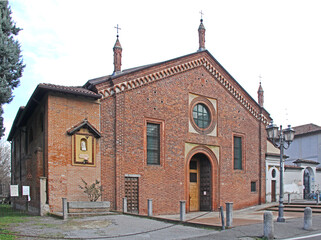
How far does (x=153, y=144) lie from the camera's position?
20625mm

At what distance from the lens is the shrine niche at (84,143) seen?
17.4 metres

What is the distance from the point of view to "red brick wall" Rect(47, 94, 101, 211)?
653 inches

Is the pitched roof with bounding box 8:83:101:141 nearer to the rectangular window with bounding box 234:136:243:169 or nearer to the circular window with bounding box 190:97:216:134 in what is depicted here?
the circular window with bounding box 190:97:216:134

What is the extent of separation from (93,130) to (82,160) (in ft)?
5.05

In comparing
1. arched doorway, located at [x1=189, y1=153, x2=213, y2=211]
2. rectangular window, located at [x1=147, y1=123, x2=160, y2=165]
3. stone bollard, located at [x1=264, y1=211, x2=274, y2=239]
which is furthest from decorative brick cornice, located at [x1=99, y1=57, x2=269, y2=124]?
stone bollard, located at [x1=264, y1=211, x2=274, y2=239]

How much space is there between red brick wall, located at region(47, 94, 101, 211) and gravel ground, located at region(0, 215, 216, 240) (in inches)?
69.8

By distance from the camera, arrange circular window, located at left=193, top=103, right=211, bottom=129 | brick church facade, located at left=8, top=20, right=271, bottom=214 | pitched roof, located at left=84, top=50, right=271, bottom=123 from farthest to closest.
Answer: circular window, located at left=193, top=103, right=211, bottom=129
pitched roof, located at left=84, top=50, right=271, bottom=123
brick church facade, located at left=8, top=20, right=271, bottom=214

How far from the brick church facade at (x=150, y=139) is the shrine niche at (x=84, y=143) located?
0.05 m

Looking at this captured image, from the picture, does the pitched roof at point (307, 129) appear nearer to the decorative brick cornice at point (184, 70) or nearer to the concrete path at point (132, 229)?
the decorative brick cornice at point (184, 70)

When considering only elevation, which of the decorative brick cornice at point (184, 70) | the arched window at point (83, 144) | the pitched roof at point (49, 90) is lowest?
the arched window at point (83, 144)

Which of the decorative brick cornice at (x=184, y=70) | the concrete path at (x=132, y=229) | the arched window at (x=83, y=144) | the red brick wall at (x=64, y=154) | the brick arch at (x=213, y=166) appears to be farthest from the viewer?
the brick arch at (x=213, y=166)

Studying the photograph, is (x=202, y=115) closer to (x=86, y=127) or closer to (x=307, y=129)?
(x=86, y=127)

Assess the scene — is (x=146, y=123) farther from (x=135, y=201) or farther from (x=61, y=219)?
(x=61, y=219)

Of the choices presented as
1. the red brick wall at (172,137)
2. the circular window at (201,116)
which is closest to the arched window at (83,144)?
the red brick wall at (172,137)
